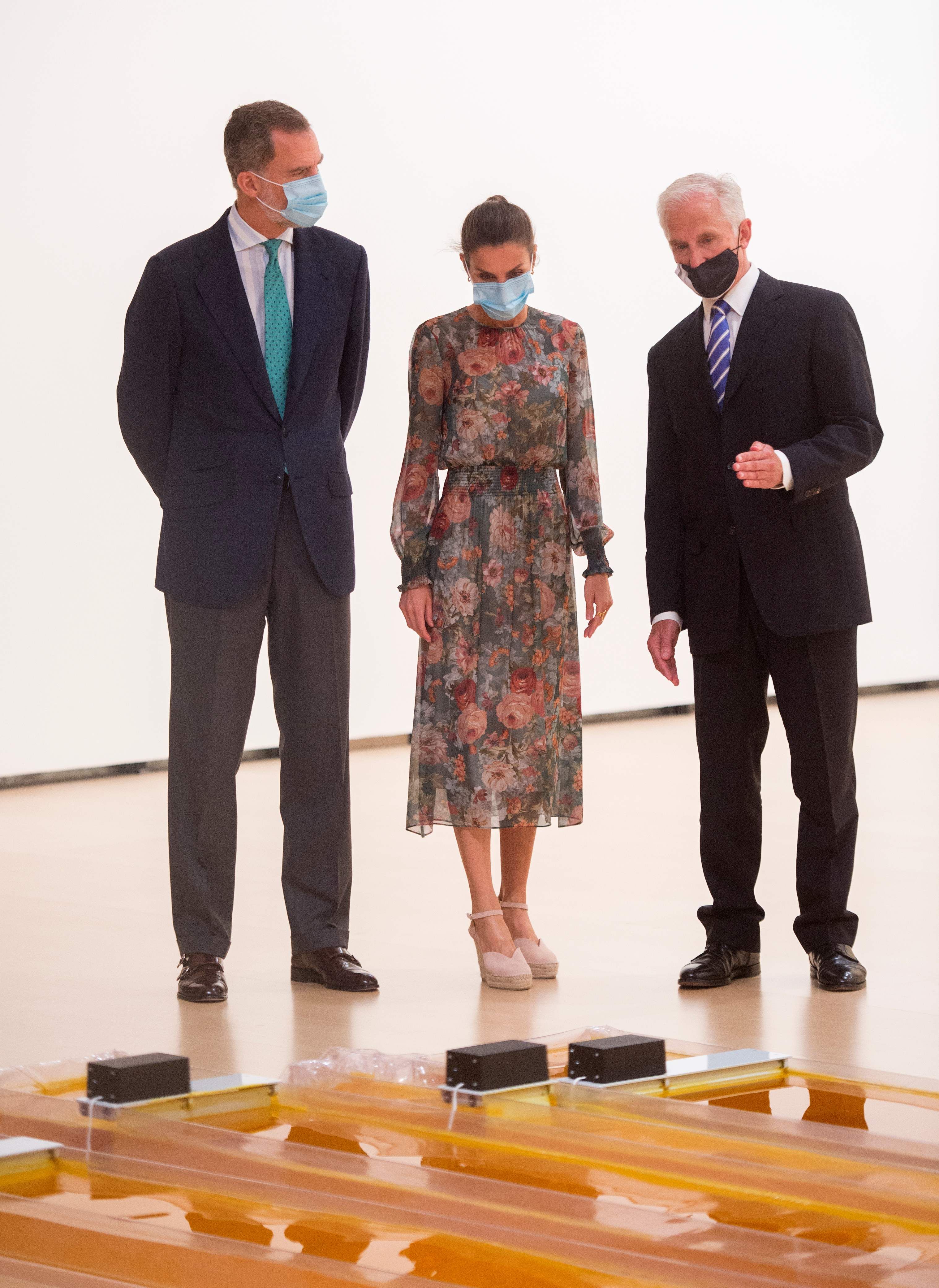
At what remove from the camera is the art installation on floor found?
158 cm

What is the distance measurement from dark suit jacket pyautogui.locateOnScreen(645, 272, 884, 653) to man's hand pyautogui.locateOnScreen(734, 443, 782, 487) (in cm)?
7

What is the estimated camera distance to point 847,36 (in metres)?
8.84

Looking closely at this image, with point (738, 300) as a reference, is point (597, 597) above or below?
below

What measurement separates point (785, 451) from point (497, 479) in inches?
22.2

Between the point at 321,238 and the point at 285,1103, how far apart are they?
5.94ft

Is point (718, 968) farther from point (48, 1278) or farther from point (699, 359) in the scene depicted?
point (48, 1278)

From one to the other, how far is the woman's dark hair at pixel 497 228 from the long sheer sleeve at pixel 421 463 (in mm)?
191

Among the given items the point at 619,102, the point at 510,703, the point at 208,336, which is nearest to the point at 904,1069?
the point at 510,703

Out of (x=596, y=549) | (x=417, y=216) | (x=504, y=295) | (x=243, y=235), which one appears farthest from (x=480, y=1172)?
(x=417, y=216)

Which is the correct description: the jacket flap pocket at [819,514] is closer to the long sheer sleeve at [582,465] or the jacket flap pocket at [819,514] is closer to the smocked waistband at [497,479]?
the long sheer sleeve at [582,465]

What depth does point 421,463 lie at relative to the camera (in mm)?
3266

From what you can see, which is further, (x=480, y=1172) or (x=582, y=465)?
(x=582, y=465)

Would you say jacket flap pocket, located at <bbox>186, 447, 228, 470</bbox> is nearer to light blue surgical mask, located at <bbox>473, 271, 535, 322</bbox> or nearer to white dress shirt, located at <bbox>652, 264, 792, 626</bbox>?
light blue surgical mask, located at <bbox>473, 271, 535, 322</bbox>

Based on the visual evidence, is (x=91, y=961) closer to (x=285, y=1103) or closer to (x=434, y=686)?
(x=434, y=686)
